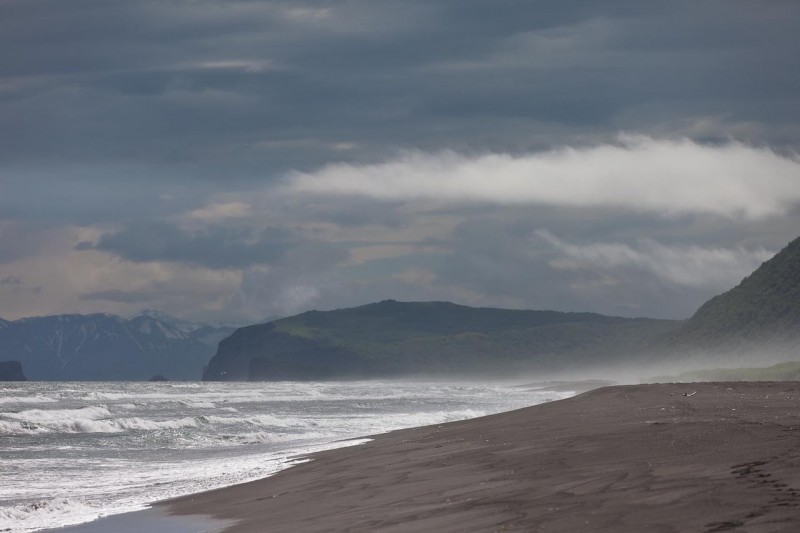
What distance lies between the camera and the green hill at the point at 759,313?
110688 millimetres

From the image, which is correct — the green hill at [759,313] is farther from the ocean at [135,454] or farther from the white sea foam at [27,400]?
the white sea foam at [27,400]

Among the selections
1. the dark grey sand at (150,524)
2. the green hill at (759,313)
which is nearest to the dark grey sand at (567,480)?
the dark grey sand at (150,524)

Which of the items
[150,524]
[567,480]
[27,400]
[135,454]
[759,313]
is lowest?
[150,524]

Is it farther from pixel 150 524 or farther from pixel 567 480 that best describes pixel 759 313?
pixel 567 480

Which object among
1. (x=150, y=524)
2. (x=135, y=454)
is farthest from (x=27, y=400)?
(x=150, y=524)

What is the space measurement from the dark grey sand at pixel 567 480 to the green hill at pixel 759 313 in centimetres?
8324

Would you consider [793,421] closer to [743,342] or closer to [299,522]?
[299,522]

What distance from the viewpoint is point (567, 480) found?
15.2 meters

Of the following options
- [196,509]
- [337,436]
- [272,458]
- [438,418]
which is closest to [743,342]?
[438,418]

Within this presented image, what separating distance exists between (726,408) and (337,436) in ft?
61.6

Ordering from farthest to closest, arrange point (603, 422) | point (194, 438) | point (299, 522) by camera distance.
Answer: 1. point (194, 438)
2. point (603, 422)
3. point (299, 522)

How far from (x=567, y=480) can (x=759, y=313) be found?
364ft

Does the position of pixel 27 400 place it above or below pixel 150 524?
above

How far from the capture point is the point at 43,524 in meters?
19.7
